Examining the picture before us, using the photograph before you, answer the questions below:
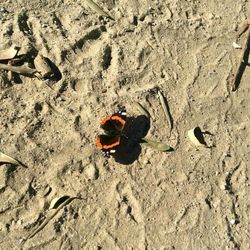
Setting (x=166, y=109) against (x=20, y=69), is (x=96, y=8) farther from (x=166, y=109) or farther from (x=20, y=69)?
(x=166, y=109)

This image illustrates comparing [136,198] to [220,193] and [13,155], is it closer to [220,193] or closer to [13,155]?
[220,193]

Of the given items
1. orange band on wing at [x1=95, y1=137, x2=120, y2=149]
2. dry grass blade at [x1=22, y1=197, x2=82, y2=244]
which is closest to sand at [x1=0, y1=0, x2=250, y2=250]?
dry grass blade at [x1=22, y1=197, x2=82, y2=244]

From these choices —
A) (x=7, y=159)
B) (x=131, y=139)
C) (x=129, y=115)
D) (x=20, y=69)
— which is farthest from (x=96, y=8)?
(x=7, y=159)

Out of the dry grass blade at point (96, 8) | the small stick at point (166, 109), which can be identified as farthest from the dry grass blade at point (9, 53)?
the small stick at point (166, 109)

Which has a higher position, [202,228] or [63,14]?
[63,14]

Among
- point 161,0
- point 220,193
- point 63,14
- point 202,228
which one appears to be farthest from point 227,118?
point 63,14
